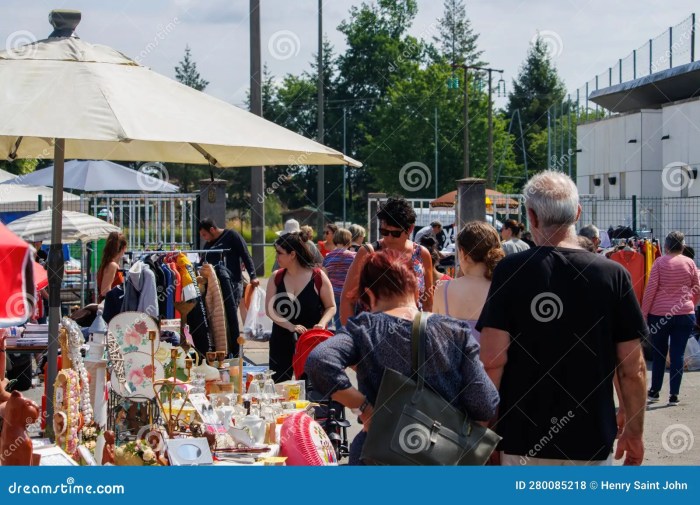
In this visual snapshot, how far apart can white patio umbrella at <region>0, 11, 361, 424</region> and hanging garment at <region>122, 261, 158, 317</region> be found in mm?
2559

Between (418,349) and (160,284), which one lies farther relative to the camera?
(160,284)

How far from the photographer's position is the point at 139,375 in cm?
577

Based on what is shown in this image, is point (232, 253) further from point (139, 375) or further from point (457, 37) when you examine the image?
point (457, 37)

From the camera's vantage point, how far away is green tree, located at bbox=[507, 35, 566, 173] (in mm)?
93438

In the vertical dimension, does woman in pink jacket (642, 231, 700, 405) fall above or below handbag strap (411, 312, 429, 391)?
below

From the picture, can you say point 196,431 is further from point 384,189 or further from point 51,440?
point 384,189

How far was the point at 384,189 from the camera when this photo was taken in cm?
6656

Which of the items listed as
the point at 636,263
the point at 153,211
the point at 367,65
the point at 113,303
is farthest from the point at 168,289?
the point at 367,65


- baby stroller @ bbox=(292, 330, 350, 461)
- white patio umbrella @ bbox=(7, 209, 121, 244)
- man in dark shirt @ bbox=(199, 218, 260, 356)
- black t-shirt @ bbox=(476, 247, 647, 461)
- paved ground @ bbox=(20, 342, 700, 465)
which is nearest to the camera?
black t-shirt @ bbox=(476, 247, 647, 461)

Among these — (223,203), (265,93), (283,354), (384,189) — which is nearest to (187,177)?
(265,93)

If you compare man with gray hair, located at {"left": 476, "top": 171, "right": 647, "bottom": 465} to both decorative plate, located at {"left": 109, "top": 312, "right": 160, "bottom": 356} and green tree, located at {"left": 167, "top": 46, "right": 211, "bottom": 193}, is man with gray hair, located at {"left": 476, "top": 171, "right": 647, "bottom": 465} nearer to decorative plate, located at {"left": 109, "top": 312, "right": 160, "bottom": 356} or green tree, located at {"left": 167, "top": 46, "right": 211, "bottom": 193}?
decorative plate, located at {"left": 109, "top": 312, "right": 160, "bottom": 356}

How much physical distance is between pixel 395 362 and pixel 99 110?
2264 millimetres

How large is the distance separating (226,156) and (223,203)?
1191 cm

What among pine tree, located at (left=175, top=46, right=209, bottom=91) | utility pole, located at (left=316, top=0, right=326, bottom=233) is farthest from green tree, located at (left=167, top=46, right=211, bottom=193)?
utility pole, located at (left=316, top=0, right=326, bottom=233)
